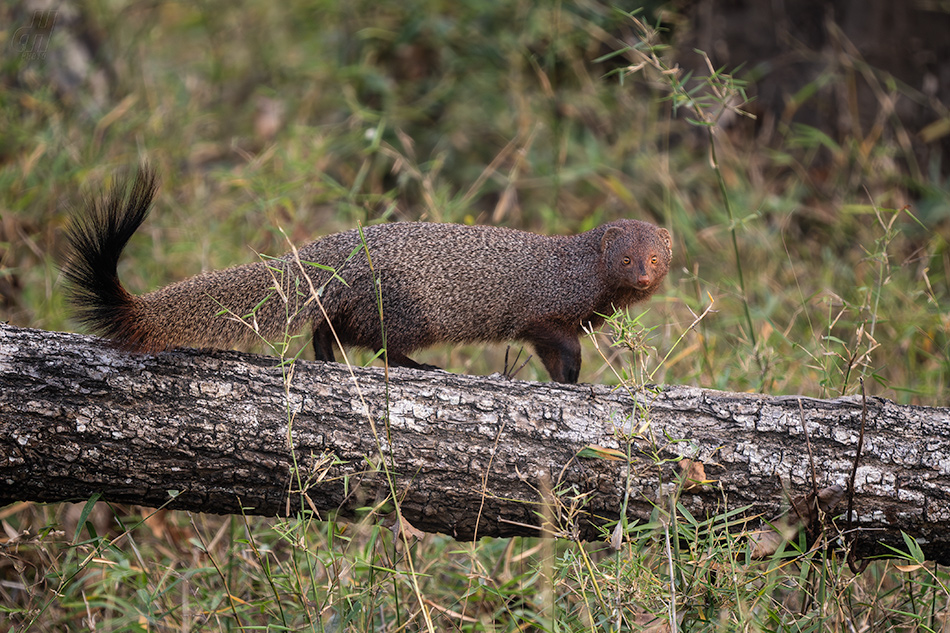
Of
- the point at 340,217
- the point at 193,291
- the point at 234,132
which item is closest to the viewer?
the point at 193,291

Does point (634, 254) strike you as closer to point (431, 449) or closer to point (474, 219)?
point (431, 449)

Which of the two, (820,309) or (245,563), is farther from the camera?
(820,309)

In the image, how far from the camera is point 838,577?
1.87m

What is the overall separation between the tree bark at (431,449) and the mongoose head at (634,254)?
0.73 metres

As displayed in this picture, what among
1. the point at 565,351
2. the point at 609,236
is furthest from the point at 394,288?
the point at 609,236

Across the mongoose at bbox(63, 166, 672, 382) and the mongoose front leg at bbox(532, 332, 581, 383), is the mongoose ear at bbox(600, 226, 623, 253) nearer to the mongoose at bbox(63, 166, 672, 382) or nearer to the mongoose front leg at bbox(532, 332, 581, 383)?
the mongoose at bbox(63, 166, 672, 382)

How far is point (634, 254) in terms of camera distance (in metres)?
2.69

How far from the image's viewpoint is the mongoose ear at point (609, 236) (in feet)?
9.00

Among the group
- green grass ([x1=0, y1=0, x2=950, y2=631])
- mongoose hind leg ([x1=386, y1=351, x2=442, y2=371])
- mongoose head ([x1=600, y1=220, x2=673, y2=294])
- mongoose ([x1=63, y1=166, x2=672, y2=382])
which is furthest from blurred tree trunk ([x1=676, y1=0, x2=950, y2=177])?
mongoose hind leg ([x1=386, y1=351, x2=442, y2=371])

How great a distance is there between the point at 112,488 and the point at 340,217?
2.48 metres

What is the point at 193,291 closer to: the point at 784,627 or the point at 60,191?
the point at 784,627

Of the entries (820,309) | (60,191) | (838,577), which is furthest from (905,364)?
(60,191)

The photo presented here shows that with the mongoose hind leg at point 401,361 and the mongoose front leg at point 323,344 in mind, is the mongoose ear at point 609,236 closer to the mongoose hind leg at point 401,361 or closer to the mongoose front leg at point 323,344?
the mongoose hind leg at point 401,361

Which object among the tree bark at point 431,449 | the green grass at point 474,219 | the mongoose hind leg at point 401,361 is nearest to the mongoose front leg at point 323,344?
the mongoose hind leg at point 401,361
